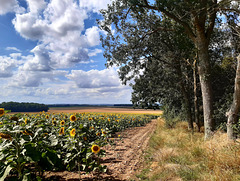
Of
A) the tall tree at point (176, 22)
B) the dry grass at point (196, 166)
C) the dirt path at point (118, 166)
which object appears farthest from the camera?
the tall tree at point (176, 22)

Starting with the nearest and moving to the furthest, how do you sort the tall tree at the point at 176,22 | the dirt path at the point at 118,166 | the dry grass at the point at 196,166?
1. the dry grass at the point at 196,166
2. the dirt path at the point at 118,166
3. the tall tree at the point at 176,22

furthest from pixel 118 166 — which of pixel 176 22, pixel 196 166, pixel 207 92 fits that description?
pixel 176 22

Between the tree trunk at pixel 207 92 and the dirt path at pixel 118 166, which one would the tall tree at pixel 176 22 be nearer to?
the tree trunk at pixel 207 92

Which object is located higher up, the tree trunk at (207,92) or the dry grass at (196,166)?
the tree trunk at (207,92)

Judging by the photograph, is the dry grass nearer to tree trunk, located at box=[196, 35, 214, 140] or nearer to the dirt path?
the dirt path

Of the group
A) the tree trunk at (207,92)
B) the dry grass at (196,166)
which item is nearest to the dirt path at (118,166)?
the dry grass at (196,166)

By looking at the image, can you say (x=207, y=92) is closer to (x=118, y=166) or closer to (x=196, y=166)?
(x=196, y=166)

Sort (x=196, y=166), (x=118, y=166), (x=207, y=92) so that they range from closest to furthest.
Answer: (x=196, y=166) → (x=118, y=166) → (x=207, y=92)

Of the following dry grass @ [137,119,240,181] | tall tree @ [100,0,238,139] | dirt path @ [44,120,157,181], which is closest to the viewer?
dry grass @ [137,119,240,181]

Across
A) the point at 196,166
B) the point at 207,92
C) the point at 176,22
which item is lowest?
the point at 196,166

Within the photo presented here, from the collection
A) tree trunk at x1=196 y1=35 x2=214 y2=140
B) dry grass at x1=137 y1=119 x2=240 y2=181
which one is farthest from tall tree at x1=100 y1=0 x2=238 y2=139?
dry grass at x1=137 y1=119 x2=240 y2=181

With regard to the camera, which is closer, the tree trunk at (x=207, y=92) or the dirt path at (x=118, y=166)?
the dirt path at (x=118, y=166)

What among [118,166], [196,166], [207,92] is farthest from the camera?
[207,92]

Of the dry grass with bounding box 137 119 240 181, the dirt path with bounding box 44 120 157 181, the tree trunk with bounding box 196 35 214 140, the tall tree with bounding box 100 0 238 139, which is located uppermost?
the tall tree with bounding box 100 0 238 139
